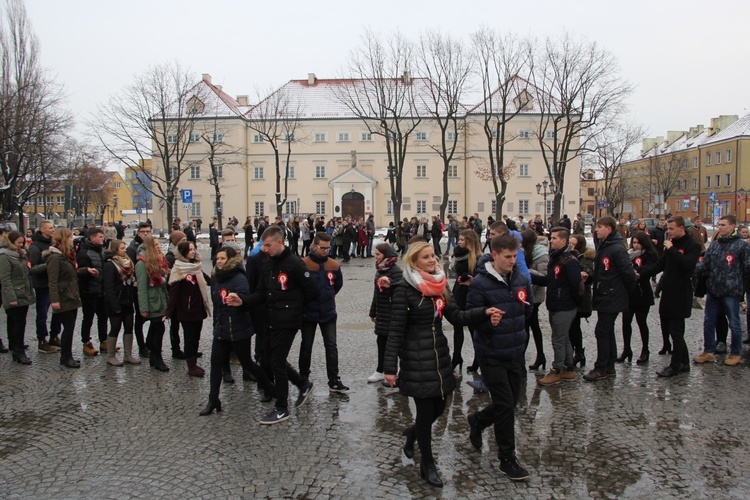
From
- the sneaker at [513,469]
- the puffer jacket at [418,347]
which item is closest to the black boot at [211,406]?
the puffer jacket at [418,347]

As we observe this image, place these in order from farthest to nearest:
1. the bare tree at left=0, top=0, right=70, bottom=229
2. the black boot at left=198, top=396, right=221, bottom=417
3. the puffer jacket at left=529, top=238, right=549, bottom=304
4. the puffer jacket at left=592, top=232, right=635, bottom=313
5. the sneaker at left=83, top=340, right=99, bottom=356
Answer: the bare tree at left=0, top=0, right=70, bottom=229, the sneaker at left=83, top=340, right=99, bottom=356, the puffer jacket at left=529, top=238, right=549, bottom=304, the puffer jacket at left=592, top=232, right=635, bottom=313, the black boot at left=198, top=396, right=221, bottom=417

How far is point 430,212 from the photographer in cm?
6303

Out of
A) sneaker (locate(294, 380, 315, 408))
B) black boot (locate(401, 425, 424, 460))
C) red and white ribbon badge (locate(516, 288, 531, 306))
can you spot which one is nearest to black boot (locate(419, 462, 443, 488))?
black boot (locate(401, 425, 424, 460))

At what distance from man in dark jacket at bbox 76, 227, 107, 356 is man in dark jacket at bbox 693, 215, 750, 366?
28.2ft

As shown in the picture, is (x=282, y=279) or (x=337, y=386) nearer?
(x=282, y=279)

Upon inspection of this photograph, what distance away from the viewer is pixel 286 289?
606cm

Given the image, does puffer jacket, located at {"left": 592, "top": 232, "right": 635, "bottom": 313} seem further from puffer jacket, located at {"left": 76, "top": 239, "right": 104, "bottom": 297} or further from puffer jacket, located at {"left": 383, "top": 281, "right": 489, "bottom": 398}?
puffer jacket, located at {"left": 76, "top": 239, "right": 104, "bottom": 297}

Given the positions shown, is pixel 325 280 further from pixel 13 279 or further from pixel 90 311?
pixel 13 279

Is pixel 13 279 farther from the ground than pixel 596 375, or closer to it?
farther from the ground

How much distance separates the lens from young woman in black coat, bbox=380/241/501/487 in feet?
15.0

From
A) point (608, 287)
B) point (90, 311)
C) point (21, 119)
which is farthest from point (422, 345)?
point (21, 119)

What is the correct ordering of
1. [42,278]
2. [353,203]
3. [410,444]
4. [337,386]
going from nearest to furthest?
[410,444]
[337,386]
[42,278]
[353,203]

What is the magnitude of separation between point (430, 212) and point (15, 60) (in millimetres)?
39526

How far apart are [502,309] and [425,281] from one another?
77 centimetres
